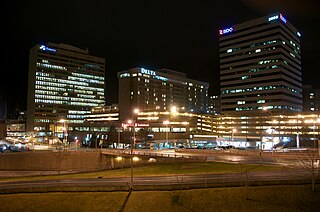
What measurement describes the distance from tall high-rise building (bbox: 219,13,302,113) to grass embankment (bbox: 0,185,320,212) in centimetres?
14614

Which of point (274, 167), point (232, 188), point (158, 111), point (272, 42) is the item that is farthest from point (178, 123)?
point (232, 188)

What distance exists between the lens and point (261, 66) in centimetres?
18088

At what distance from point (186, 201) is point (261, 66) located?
16026 cm

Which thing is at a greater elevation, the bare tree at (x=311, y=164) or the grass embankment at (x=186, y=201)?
the bare tree at (x=311, y=164)

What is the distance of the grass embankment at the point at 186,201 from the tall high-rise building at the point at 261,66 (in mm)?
146142

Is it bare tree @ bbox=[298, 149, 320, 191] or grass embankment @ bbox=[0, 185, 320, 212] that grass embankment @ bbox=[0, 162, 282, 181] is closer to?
bare tree @ bbox=[298, 149, 320, 191]

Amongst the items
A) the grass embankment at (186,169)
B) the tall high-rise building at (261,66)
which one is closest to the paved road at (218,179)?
the grass embankment at (186,169)

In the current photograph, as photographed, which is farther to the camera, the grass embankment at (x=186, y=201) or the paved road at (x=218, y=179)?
the paved road at (x=218, y=179)

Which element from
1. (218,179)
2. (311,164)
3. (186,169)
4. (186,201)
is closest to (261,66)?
(186,169)

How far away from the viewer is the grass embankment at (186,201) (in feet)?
108

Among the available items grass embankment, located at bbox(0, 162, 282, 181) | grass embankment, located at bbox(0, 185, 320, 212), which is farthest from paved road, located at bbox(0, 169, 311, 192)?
grass embankment, located at bbox(0, 162, 282, 181)

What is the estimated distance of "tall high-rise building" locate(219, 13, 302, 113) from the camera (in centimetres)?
17575

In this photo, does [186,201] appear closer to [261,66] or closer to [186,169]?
[186,169]

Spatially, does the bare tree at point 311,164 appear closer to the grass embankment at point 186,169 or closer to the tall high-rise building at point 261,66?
the grass embankment at point 186,169
